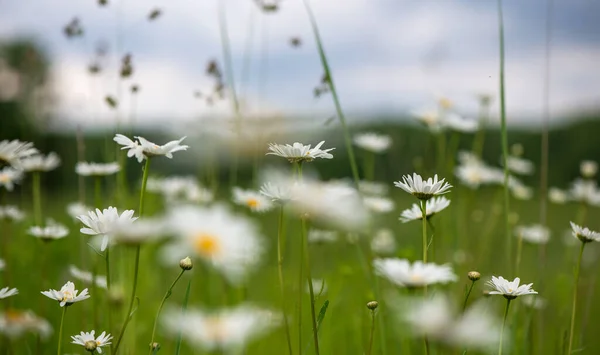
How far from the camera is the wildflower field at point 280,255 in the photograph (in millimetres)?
573

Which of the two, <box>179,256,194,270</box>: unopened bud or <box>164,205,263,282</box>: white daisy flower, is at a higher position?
<box>164,205,263,282</box>: white daisy flower

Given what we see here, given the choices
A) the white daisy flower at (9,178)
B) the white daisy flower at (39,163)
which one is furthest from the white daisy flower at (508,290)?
the white daisy flower at (39,163)

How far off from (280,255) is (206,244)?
420mm

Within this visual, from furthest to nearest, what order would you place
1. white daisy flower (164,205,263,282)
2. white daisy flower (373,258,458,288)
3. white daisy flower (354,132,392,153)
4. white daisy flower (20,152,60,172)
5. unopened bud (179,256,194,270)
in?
1. white daisy flower (354,132,392,153)
2. white daisy flower (20,152,60,172)
3. unopened bud (179,256,194,270)
4. white daisy flower (373,258,458,288)
5. white daisy flower (164,205,263,282)

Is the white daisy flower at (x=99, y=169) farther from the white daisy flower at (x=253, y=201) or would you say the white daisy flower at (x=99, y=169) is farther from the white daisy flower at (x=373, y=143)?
the white daisy flower at (x=373, y=143)

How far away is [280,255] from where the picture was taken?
835 mm

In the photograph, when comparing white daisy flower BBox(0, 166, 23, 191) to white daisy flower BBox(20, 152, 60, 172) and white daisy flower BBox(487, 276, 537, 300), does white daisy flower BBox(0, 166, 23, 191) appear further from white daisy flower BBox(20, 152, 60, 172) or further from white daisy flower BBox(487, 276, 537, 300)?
white daisy flower BBox(487, 276, 537, 300)

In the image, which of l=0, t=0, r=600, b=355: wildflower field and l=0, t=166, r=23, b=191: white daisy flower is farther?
l=0, t=166, r=23, b=191: white daisy flower

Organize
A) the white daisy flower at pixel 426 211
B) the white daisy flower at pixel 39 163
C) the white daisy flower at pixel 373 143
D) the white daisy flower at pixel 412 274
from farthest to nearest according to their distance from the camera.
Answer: the white daisy flower at pixel 373 143, the white daisy flower at pixel 39 163, the white daisy flower at pixel 426 211, the white daisy flower at pixel 412 274

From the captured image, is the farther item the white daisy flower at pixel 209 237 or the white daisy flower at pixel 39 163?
the white daisy flower at pixel 39 163

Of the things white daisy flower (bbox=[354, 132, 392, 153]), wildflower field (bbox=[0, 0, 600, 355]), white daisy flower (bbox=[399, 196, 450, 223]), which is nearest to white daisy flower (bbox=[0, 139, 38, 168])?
wildflower field (bbox=[0, 0, 600, 355])

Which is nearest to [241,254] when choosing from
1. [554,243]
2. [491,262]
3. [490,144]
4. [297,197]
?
[297,197]

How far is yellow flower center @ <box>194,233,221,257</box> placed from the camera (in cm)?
41

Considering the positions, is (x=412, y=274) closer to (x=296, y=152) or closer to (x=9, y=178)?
(x=296, y=152)
